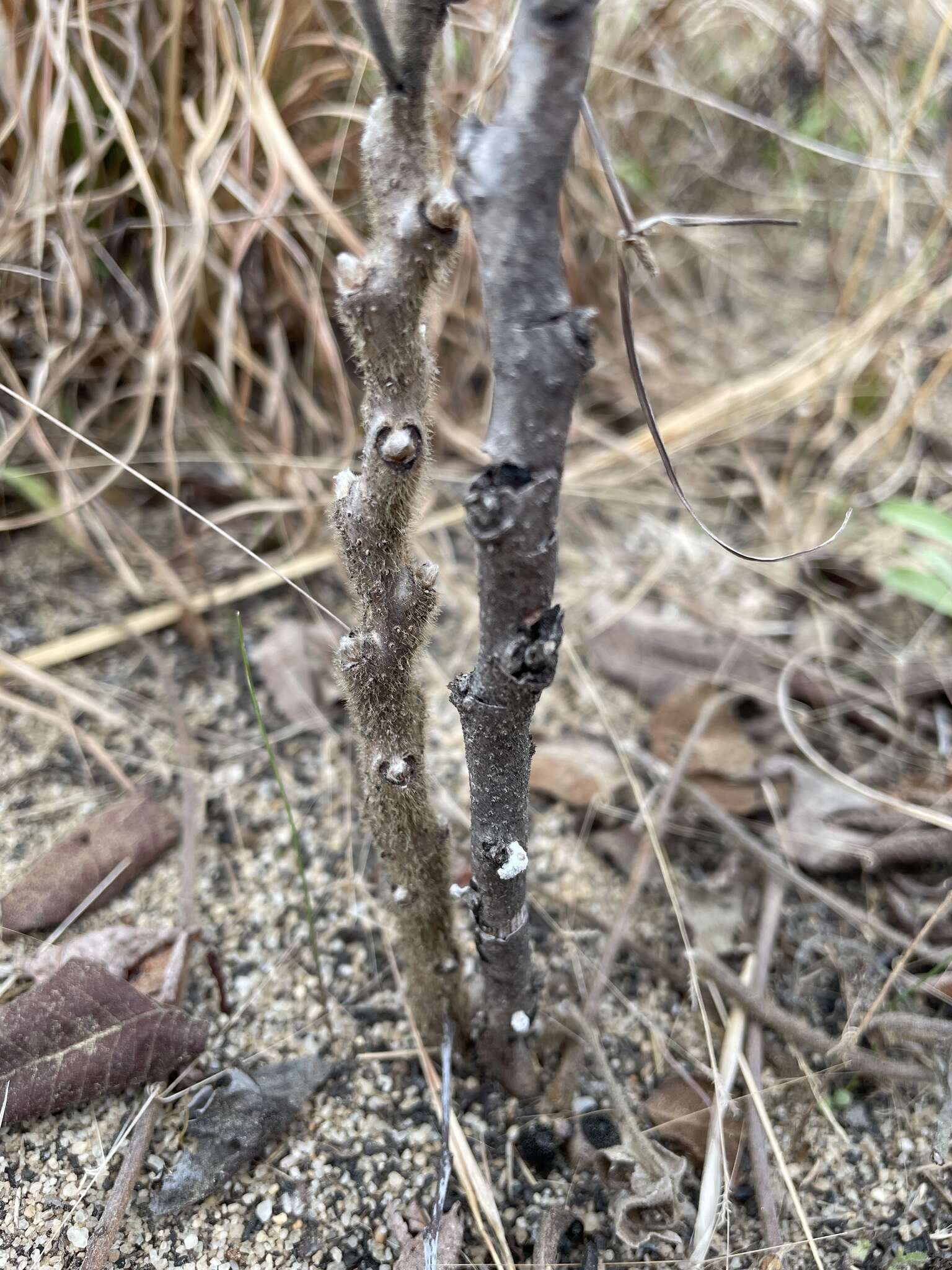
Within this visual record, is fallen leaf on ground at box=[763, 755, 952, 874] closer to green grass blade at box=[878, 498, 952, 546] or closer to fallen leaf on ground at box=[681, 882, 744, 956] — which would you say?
fallen leaf on ground at box=[681, 882, 744, 956]

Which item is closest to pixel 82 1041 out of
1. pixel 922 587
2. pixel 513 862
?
pixel 513 862

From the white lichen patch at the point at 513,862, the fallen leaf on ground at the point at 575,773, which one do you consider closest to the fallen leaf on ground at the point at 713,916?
the fallen leaf on ground at the point at 575,773

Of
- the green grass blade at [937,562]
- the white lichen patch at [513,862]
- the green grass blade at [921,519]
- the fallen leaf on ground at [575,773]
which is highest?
the white lichen patch at [513,862]

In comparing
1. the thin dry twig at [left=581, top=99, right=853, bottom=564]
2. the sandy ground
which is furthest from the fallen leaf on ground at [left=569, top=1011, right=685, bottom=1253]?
the thin dry twig at [left=581, top=99, right=853, bottom=564]

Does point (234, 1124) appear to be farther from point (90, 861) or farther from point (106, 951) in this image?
point (90, 861)

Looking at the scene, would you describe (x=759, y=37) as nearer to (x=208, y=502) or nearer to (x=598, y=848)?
(x=208, y=502)

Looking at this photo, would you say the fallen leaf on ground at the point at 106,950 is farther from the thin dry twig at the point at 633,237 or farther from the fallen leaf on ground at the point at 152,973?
the thin dry twig at the point at 633,237
